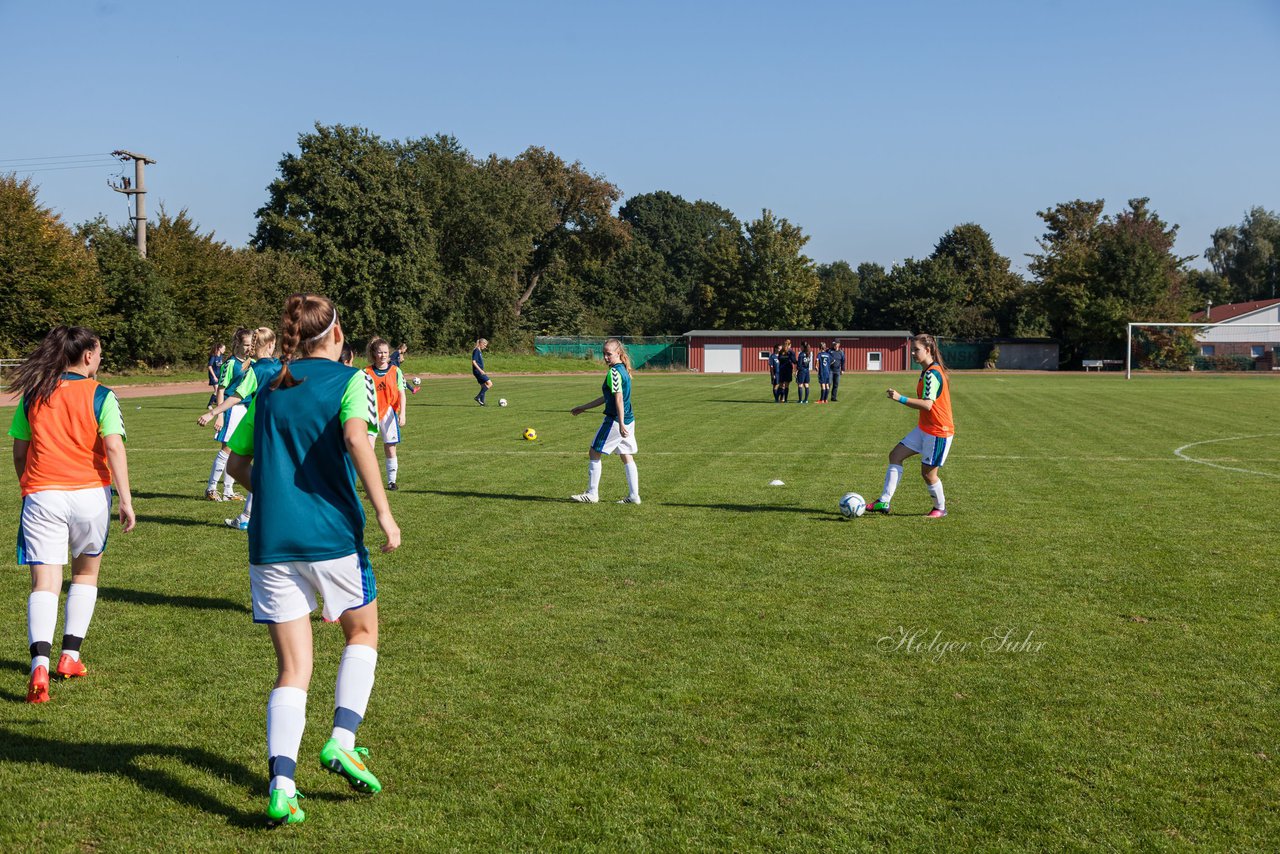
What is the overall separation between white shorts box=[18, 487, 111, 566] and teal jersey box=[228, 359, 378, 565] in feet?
7.43

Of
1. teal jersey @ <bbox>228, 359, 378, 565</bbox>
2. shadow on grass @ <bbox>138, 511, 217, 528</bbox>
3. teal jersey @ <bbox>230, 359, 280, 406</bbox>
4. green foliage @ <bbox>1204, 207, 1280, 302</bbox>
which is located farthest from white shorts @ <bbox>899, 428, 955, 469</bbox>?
green foliage @ <bbox>1204, 207, 1280, 302</bbox>

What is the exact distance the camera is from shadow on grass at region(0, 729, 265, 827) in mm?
4137

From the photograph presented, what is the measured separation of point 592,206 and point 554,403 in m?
61.2

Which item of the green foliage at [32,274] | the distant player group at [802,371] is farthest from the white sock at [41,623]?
the green foliage at [32,274]

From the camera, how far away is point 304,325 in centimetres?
382

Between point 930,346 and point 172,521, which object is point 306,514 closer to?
point 930,346

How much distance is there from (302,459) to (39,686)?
2.66 meters

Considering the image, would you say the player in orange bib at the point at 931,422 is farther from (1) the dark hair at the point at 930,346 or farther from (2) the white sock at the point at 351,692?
(2) the white sock at the point at 351,692

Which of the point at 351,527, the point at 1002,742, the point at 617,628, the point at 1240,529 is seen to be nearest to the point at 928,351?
the point at 1240,529

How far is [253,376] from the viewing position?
30.8 ft

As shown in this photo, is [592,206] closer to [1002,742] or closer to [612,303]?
[612,303]

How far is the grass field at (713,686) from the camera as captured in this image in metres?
3.96

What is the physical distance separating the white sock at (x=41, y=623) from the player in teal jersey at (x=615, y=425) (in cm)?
642

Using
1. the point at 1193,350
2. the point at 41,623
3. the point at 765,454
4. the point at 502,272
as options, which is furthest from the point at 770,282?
the point at 41,623
